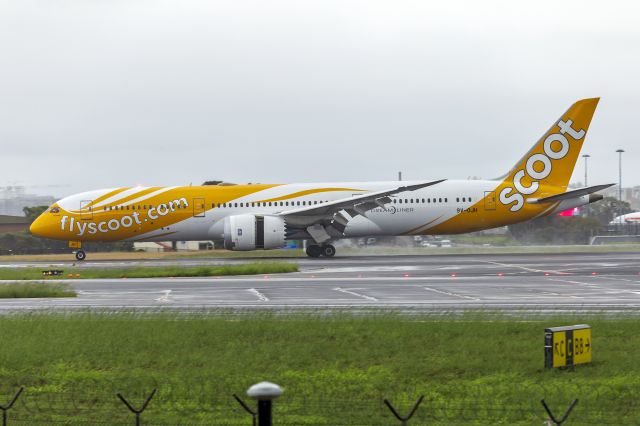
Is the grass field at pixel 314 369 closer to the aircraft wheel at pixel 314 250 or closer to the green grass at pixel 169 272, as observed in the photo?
the green grass at pixel 169 272

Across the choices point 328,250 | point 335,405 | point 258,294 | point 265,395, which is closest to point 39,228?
point 328,250

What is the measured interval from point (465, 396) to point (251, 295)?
15852 mm

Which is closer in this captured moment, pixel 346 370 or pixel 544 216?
pixel 346 370

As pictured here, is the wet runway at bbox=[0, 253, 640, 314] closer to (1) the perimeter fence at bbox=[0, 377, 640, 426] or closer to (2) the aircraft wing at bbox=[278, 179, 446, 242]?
(2) the aircraft wing at bbox=[278, 179, 446, 242]

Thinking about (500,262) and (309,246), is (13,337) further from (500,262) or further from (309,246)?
(309,246)

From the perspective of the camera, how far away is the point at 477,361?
16.6 meters

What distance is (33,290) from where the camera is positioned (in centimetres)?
→ 3130

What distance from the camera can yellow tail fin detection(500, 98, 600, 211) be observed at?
52094 millimetres

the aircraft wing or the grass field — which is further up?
the aircraft wing

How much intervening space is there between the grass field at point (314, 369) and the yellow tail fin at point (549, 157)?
104ft

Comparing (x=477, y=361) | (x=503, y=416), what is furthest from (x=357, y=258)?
(x=503, y=416)

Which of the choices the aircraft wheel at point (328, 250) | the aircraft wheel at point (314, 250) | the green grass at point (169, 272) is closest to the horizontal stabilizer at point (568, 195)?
the aircraft wheel at point (328, 250)

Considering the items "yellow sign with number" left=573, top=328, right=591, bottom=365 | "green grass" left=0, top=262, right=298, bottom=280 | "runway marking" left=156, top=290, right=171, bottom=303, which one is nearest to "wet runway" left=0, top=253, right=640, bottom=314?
"runway marking" left=156, top=290, right=171, bottom=303

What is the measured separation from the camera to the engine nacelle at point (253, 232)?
49438mm
